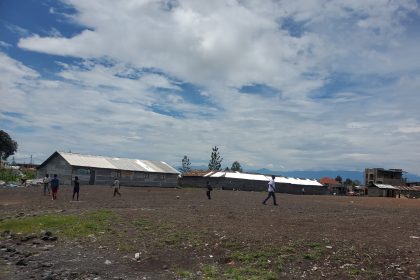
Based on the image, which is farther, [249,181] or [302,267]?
[249,181]

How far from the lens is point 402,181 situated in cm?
11838

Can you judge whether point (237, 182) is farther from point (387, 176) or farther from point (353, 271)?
point (353, 271)

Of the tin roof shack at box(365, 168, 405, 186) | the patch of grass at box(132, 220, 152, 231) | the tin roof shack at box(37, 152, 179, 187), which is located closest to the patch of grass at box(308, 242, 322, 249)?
the patch of grass at box(132, 220, 152, 231)

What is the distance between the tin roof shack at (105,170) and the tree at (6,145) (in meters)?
19.8

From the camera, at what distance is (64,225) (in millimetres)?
18172

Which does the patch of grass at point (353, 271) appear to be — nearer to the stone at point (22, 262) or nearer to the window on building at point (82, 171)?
the stone at point (22, 262)

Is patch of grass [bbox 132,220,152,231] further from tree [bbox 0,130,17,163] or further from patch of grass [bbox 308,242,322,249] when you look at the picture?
tree [bbox 0,130,17,163]

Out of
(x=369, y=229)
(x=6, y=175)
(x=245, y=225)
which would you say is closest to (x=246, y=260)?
(x=245, y=225)

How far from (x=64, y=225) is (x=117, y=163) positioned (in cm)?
5937

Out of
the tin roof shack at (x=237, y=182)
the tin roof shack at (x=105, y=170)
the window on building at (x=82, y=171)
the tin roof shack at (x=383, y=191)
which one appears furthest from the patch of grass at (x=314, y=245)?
the tin roof shack at (x=383, y=191)

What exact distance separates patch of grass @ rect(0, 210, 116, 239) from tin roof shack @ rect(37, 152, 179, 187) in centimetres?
4802

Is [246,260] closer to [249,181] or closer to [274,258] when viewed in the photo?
[274,258]

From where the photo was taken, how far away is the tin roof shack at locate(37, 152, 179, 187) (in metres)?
67.4

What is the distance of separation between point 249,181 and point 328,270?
3062 inches
